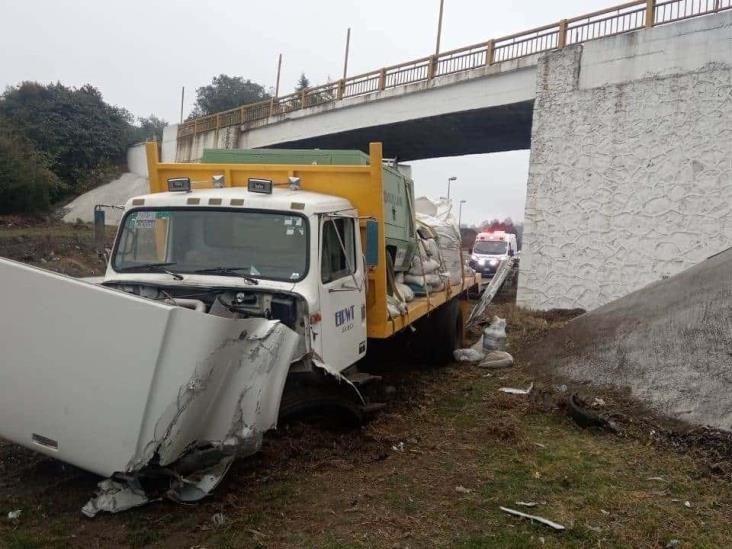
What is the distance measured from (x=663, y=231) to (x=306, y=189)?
8.89 meters

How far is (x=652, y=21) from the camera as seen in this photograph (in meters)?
12.0

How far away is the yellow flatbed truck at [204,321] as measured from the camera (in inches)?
121

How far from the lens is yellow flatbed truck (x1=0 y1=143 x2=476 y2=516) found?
3.08 m

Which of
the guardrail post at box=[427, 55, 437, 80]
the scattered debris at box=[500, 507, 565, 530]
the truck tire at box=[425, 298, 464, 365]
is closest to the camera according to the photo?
the scattered debris at box=[500, 507, 565, 530]

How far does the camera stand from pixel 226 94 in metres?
50.0

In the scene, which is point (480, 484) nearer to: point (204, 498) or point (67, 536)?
point (204, 498)

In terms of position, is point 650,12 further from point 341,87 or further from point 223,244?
point 223,244

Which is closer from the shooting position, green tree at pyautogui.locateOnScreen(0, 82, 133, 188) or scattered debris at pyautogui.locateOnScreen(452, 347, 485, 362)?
scattered debris at pyautogui.locateOnScreen(452, 347, 485, 362)

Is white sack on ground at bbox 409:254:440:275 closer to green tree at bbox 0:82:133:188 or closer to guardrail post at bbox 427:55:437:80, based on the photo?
guardrail post at bbox 427:55:437:80

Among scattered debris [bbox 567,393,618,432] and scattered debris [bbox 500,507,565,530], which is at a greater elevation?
scattered debris [bbox 567,393,618,432]

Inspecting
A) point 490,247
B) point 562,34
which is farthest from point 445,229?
point 490,247

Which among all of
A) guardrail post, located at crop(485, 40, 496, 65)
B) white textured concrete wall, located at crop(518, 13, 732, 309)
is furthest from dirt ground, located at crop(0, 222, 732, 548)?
guardrail post, located at crop(485, 40, 496, 65)

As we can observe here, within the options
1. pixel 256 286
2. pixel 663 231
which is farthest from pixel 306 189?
pixel 663 231

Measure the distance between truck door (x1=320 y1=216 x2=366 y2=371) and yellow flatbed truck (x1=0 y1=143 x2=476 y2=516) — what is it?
0.06 feet
